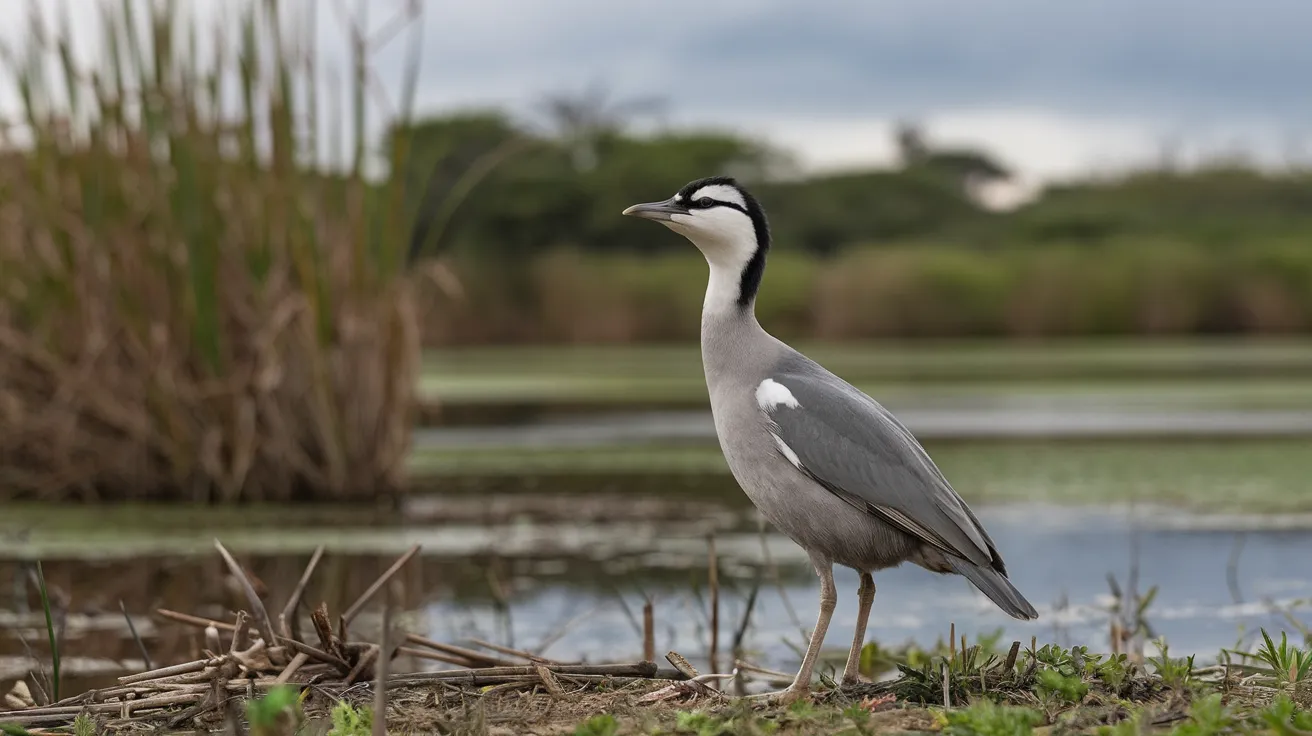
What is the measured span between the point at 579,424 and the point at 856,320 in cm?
1169

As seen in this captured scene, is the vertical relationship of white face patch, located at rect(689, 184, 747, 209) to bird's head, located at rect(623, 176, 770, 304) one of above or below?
above

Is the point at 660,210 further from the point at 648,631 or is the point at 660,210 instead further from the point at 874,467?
the point at 648,631

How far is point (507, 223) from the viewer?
4938 cm

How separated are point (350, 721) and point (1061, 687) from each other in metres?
1.74

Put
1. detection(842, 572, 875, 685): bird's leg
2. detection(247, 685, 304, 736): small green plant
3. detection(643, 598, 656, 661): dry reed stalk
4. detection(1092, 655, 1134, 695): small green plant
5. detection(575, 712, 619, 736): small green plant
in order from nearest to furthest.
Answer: detection(247, 685, 304, 736): small green plant → detection(575, 712, 619, 736): small green plant → detection(1092, 655, 1134, 695): small green plant → detection(842, 572, 875, 685): bird's leg → detection(643, 598, 656, 661): dry reed stalk

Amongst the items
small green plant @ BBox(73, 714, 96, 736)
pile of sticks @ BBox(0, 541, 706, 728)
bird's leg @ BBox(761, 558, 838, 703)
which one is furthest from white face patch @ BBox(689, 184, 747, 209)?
small green plant @ BBox(73, 714, 96, 736)

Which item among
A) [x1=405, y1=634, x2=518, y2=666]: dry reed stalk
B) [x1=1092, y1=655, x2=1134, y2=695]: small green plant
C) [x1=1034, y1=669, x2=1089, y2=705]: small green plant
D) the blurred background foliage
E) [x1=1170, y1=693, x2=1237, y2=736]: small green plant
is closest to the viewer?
[x1=1170, y1=693, x2=1237, y2=736]: small green plant

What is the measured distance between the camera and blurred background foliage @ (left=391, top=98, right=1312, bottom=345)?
28641 millimetres

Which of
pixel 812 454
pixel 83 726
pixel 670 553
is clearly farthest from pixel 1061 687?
pixel 670 553

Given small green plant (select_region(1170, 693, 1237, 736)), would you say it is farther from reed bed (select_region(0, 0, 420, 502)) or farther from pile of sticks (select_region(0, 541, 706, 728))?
reed bed (select_region(0, 0, 420, 502))

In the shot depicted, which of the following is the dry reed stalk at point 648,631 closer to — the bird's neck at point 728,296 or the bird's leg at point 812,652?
the bird's leg at point 812,652

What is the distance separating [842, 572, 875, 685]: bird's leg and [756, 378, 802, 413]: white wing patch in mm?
531

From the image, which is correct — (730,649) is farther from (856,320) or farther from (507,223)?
(507,223)

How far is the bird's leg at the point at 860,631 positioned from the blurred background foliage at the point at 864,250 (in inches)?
192
